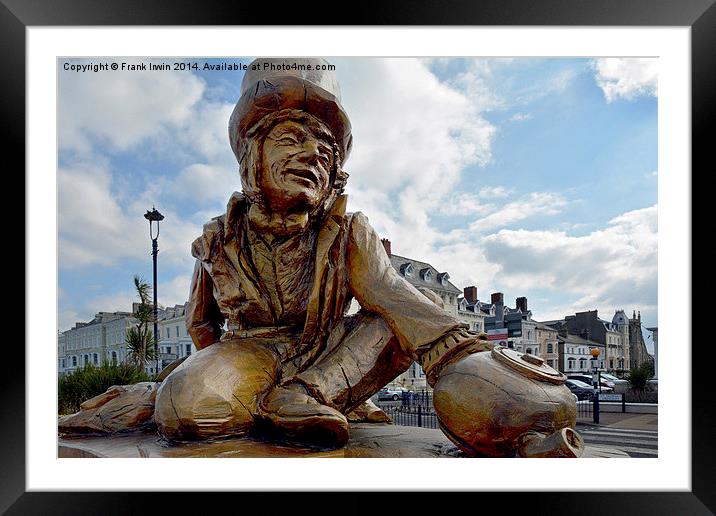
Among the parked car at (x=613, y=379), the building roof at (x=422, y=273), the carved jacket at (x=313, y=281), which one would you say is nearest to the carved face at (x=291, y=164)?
the carved jacket at (x=313, y=281)

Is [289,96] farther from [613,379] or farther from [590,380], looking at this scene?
[590,380]

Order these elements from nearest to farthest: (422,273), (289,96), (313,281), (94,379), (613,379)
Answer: (289,96), (313,281), (422,273), (94,379), (613,379)

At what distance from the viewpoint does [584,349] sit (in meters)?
10.6

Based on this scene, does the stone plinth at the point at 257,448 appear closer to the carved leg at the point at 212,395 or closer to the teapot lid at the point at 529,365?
the carved leg at the point at 212,395

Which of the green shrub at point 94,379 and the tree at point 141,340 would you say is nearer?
the green shrub at point 94,379

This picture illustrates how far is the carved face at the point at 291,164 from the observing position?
2.73 m

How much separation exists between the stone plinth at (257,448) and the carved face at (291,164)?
119 cm

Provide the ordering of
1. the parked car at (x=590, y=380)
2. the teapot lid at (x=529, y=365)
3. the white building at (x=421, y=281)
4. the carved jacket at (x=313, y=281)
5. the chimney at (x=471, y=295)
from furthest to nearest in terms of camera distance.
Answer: the parked car at (x=590, y=380) → the chimney at (x=471, y=295) → the white building at (x=421, y=281) → the carved jacket at (x=313, y=281) → the teapot lid at (x=529, y=365)

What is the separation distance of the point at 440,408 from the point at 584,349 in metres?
9.17

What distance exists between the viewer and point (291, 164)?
2.73 m

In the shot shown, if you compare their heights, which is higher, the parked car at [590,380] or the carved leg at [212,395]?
the carved leg at [212,395]
